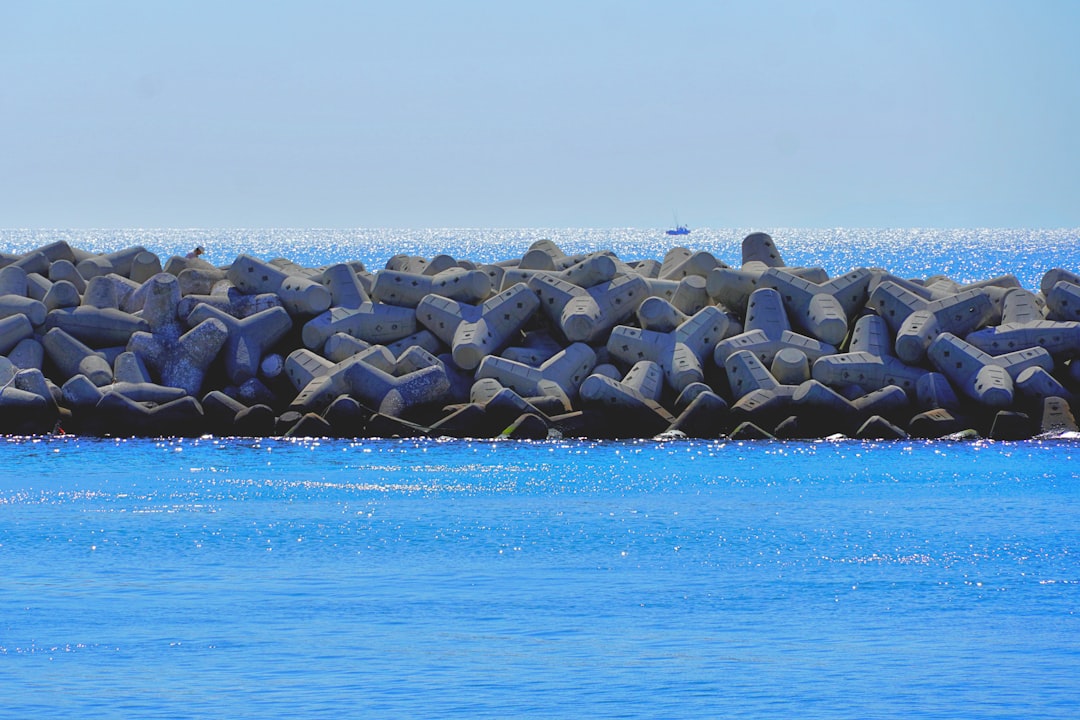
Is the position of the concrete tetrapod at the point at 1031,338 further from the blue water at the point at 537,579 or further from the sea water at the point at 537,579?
the blue water at the point at 537,579

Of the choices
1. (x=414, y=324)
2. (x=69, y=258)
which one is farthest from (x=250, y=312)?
(x=69, y=258)

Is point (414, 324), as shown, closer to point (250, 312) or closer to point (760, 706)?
point (250, 312)

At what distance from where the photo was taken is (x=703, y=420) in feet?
99.2

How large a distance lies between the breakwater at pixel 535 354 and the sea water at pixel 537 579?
60 cm

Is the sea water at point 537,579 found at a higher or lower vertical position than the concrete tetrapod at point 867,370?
lower

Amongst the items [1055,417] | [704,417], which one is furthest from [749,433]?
[1055,417]

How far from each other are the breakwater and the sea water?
1.98 ft

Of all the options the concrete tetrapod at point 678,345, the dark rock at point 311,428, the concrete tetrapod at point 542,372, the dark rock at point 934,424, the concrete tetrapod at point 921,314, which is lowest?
the dark rock at point 311,428

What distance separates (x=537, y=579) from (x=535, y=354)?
41.2 ft

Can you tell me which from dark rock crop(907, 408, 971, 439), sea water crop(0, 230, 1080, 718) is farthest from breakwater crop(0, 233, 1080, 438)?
sea water crop(0, 230, 1080, 718)

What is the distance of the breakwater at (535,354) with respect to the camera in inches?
1206

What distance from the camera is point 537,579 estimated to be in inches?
773

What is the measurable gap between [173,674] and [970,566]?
9.68 metres

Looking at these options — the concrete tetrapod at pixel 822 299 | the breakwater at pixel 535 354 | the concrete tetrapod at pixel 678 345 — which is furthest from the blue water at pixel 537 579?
the concrete tetrapod at pixel 822 299
